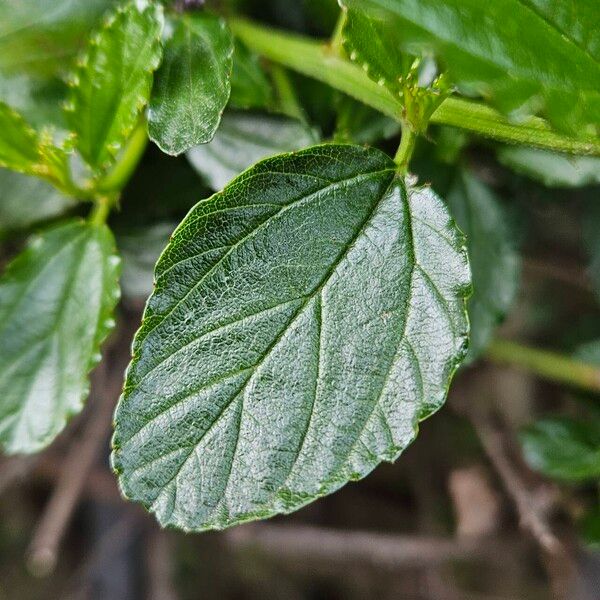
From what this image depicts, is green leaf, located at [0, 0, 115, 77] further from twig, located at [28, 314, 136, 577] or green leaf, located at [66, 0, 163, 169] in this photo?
twig, located at [28, 314, 136, 577]

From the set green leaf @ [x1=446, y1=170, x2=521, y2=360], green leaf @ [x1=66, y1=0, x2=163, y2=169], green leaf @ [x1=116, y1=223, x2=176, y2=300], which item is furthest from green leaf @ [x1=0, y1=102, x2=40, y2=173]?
green leaf @ [x1=446, y1=170, x2=521, y2=360]

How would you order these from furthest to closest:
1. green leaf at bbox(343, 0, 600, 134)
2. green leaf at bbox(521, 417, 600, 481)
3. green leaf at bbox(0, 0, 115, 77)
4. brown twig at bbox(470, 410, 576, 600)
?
brown twig at bbox(470, 410, 576, 600) → green leaf at bbox(521, 417, 600, 481) → green leaf at bbox(0, 0, 115, 77) → green leaf at bbox(343, 0, 600, 134)

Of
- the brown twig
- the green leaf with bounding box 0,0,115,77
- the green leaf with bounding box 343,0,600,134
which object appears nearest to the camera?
the green leaf with bounding box 343,0,600,134

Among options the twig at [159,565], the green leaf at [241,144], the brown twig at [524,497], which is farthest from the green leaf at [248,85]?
the twig at [159,565]

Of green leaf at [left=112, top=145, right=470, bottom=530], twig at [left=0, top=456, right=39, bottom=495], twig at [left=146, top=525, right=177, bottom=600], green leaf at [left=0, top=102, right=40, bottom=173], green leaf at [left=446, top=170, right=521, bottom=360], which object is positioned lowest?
twig at [left=146, top=525, right=177, bottom=600]

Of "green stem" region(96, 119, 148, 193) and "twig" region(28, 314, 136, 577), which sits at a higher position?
"green stem" region(96, 119, 148, 193)

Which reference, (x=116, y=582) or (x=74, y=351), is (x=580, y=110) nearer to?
(x=74, y=351)

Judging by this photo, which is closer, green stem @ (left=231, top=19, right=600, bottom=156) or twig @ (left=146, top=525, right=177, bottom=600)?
green stem @ (left=231, top=19, right=600, bottom=156)

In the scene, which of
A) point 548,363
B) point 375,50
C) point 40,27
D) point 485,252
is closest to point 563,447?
point 548,363
